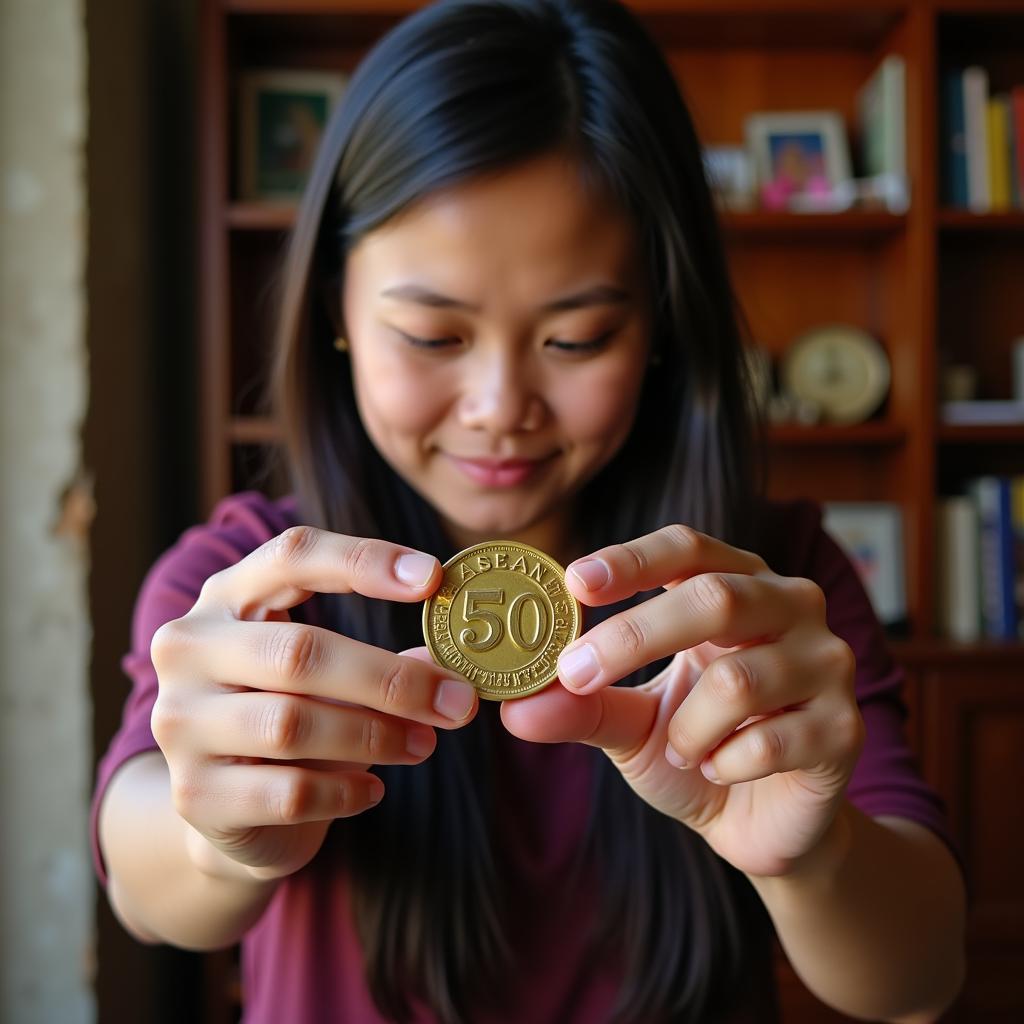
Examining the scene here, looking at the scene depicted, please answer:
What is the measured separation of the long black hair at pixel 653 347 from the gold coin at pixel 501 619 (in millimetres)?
345

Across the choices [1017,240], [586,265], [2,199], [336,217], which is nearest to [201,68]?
[2,199]

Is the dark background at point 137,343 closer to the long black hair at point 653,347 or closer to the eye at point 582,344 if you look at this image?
the long black hair at point 653,347

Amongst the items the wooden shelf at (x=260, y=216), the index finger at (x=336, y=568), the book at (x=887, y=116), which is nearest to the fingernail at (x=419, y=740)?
the index finger at (x=336, y=568)

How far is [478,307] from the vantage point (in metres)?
1.00

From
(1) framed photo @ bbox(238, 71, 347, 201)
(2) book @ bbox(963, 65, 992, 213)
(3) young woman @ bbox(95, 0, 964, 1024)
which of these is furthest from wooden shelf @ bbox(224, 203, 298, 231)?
(2) book @ bbox(963, 65, 992, 213)

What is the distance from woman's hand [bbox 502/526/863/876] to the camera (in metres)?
0.71

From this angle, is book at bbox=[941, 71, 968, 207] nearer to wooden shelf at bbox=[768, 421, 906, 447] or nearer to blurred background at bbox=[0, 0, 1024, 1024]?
blurred background at bbox=[0, 0, 1024, 1024]

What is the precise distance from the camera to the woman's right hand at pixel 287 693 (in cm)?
70

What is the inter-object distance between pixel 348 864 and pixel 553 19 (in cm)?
104

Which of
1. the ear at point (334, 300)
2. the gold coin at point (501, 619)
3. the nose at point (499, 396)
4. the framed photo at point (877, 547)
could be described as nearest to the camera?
the gold coin at point (501, 619)

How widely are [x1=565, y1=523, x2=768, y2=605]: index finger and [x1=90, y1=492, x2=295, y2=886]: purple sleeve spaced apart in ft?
1.92

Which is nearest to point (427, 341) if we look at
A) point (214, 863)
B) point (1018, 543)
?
point (214, 863)

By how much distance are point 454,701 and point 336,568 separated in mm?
137

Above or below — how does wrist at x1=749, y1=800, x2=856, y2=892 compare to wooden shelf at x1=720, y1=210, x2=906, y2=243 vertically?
below
